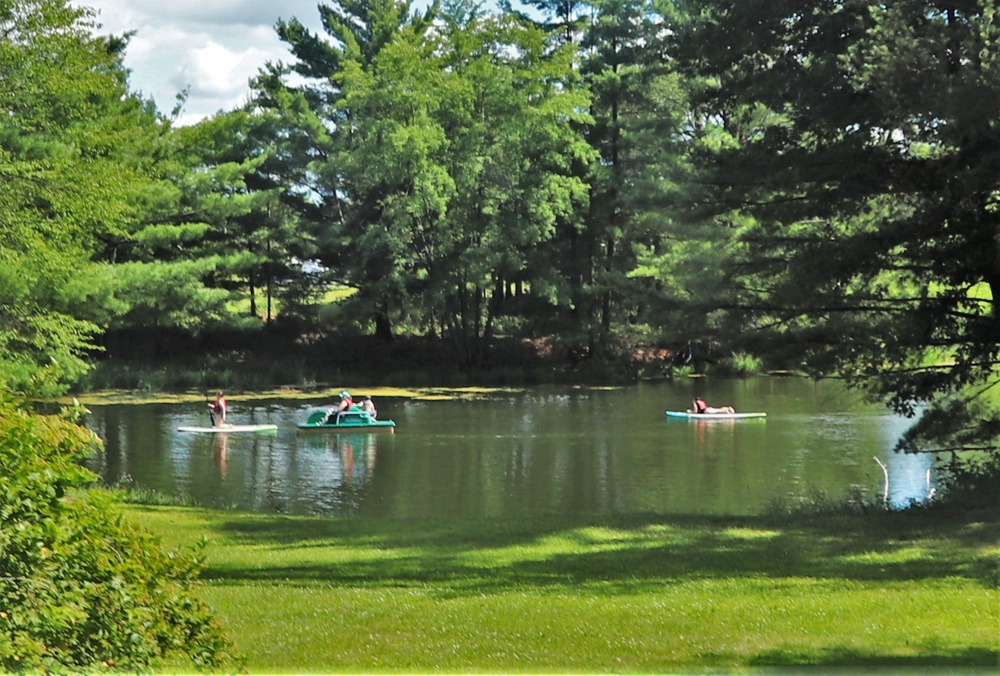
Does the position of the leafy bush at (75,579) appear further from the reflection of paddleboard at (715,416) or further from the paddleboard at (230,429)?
the reflection of paddleboard at (715,416)

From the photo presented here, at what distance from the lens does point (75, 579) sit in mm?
3971

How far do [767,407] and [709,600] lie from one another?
20285 mm

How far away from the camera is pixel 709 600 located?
759 centimetres

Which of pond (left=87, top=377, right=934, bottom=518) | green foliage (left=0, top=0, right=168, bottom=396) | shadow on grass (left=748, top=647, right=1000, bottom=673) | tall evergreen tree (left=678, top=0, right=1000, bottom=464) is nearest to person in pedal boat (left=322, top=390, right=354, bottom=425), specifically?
pond (left=87, top=377, right=934, bottom=518)

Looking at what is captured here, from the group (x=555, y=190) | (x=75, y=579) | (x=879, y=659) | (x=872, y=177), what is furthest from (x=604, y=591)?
(x=555, y=190)

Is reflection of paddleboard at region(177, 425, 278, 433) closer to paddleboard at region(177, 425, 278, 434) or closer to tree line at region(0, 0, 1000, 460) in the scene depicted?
paddleboard at region(177, 425, 278, 434)

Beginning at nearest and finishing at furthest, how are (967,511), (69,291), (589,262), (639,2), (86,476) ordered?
(86,476) < (967,511) < (69,291) < (639,2) < (589,262)

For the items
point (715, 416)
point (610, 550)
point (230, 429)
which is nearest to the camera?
point (610, 550)

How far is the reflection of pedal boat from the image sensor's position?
2309 centimetres

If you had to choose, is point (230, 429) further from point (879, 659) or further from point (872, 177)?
point (879, 659)

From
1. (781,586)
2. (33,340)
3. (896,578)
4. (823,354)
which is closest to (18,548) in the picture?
(781,586)

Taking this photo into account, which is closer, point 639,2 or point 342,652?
point 342,652

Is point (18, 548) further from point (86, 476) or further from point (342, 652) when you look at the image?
point (342, 652)

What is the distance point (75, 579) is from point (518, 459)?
594 inches
